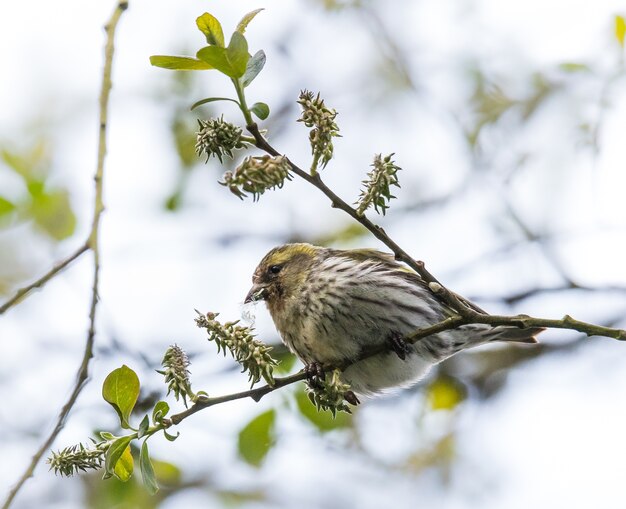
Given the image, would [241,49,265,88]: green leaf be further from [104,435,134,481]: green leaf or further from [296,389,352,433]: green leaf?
Result: [296,389,352,433]: green leaf

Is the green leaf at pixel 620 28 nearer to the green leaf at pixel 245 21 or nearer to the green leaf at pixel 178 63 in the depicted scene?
the green leaf at pixel 245 21

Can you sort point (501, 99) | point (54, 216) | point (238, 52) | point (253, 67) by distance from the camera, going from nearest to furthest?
point (238, 52)
point (253, 67)
point (54, 216)
point (501, 99)

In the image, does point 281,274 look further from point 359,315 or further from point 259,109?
point 259,109

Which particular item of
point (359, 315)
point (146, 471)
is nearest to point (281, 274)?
point (359, 315)

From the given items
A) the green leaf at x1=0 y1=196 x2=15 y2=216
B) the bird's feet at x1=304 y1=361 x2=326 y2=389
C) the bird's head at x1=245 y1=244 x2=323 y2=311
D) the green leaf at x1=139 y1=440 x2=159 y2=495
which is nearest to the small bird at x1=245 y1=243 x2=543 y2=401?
the bird's head at x1=245 y1=244 x2=323 y2=311

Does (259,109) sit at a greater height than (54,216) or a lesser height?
lesser

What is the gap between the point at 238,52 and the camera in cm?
216

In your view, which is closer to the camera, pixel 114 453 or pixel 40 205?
pixel 114 453

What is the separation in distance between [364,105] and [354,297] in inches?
170

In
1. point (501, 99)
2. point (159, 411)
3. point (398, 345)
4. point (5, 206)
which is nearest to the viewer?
point (159, 411)

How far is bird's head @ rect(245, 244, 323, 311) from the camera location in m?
4.40

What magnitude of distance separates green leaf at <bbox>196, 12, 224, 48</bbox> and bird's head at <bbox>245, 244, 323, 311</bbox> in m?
2.21

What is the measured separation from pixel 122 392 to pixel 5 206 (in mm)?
1773

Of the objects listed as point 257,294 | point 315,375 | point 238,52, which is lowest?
point 315,375
